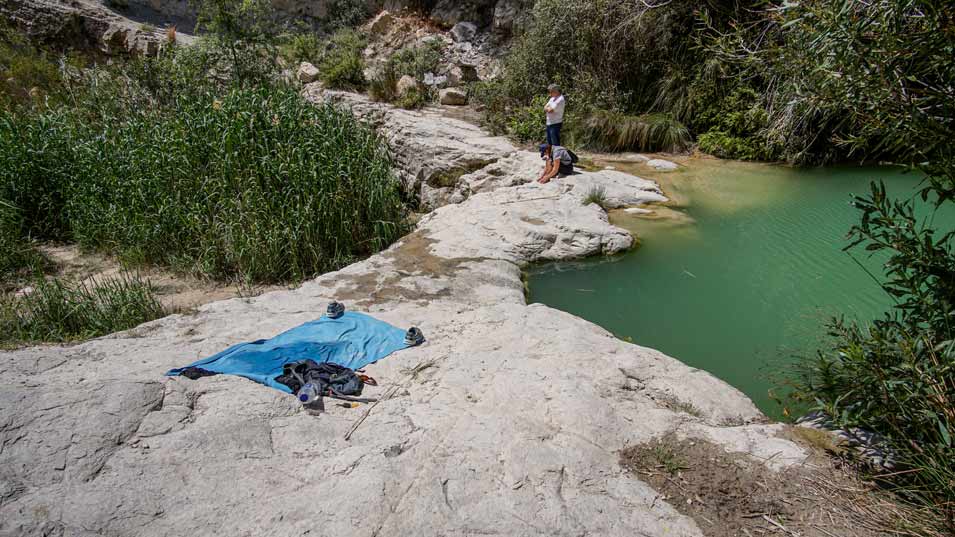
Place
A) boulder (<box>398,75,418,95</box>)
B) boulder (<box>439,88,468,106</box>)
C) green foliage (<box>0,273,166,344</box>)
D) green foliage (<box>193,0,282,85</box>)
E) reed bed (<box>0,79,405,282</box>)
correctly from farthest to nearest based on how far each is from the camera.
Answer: boulder (<box>439,88,468,106</box>)
boulder (<box>398,75,418,95</box>)
green foliage (<box>193,0,282,85</box>)
reed bed (<box>0,79,405,282</box>)
green foliage (<box>0,273,166,344</box>)

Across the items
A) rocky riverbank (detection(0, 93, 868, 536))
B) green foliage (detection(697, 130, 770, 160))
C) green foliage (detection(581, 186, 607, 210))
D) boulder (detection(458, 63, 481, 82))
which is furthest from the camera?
boulder (detection(458, 63, 481, 82))

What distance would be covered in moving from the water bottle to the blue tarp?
152 millimetres

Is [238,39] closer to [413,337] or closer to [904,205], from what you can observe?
[413,337]

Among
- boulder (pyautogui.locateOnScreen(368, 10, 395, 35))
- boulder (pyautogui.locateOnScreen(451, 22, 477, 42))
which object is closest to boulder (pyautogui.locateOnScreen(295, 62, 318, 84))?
boulder (pyautogui.locateOnScreen(451, 22, 477, 42))

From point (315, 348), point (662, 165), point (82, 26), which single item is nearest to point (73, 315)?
point (315, 348)

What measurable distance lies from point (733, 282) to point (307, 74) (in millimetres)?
11442

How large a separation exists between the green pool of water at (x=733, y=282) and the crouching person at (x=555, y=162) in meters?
1.28

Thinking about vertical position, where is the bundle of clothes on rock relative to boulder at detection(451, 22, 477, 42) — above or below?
below

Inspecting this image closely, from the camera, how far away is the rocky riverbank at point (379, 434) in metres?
2.15

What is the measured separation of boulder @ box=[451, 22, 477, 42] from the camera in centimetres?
1606

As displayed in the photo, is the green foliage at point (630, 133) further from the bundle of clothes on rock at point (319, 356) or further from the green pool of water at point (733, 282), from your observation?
the bundle of clothes on rock at point (319, 356)

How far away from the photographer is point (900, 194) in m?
7.65

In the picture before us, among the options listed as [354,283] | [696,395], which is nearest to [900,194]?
[696,395]

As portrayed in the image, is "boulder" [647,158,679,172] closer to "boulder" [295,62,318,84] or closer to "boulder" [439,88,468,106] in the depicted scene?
"boulder" [439,88,468,106]
